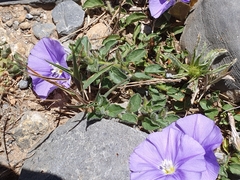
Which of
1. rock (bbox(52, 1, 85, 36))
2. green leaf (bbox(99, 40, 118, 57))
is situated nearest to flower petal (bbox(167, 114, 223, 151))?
green leaf (bbox(99, 40, 118, 57))

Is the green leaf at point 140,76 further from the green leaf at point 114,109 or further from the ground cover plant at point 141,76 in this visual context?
the green leaf at point 114,109

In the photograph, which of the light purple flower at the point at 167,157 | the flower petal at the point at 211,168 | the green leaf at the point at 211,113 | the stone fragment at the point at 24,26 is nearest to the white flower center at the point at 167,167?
the light purple flower at the point at 167,157

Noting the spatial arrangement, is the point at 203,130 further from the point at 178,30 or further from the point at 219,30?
the point at 178,30

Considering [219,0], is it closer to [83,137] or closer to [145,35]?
[145,35]

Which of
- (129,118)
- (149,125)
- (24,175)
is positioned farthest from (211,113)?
(24,175)

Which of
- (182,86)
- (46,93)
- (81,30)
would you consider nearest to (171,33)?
(182,86)

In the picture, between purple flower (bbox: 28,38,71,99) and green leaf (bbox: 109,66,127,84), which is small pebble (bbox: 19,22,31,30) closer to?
purple flower (bbox: 28,38,71,99)

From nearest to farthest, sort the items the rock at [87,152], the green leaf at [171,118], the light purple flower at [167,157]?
the light purple flower at [167,157], the rock at [87,152], the green leaf at [171,118]
